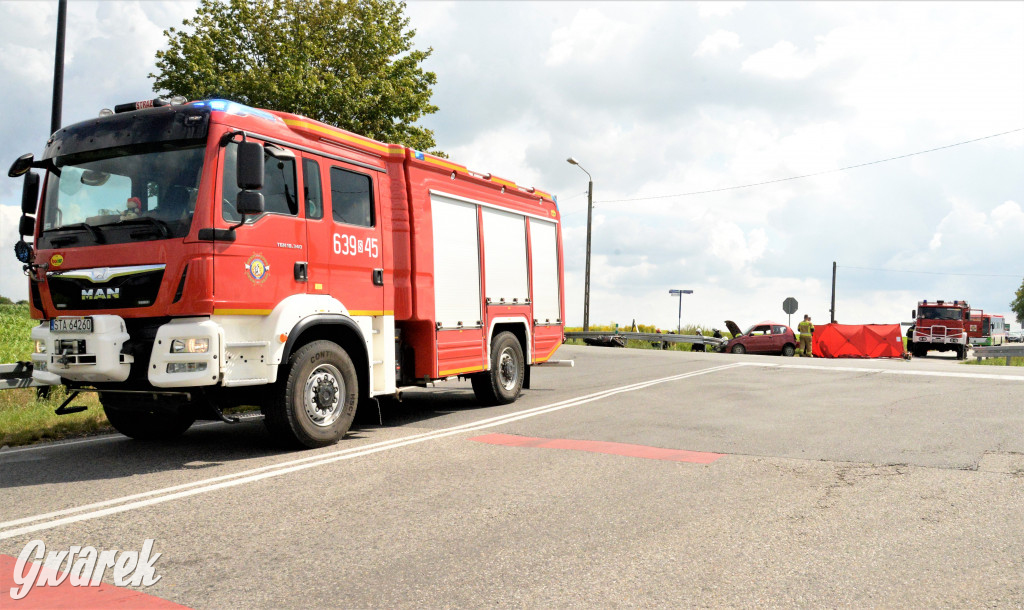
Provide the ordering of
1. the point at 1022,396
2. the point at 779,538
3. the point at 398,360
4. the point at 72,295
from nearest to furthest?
the point at 779,538, the point at 72,295, the point at 398,360, the point at 1022,396

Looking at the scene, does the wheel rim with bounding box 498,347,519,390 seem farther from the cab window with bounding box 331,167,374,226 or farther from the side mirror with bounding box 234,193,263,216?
the side mirror with bounding box 234,193,263,216

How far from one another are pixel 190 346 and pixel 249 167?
60.4 inches

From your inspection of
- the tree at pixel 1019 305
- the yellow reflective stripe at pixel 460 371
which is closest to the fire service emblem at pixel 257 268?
the yellow reflective stripe at pixel 460 371

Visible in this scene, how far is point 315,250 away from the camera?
750cm

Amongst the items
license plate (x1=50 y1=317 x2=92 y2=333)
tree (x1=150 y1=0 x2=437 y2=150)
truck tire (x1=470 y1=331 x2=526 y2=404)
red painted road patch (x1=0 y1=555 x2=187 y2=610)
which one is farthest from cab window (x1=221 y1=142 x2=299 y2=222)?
tree (x1=150 y1=0 x2=437 y2=150)

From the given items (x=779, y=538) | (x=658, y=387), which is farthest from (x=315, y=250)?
(x=658, y=387)

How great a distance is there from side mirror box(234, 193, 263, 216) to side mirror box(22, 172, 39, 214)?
2372mm

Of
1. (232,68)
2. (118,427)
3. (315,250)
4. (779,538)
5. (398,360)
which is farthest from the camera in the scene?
(232,68)

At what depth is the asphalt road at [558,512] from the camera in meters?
3.69

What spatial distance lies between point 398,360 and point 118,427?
9.60 feet

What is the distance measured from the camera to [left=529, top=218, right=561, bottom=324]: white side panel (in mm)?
12062

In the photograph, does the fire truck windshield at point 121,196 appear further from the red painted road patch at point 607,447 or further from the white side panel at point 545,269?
the white side panel at point 545,269

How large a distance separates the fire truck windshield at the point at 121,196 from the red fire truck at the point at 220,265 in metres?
0.01

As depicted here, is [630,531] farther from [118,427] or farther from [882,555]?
[118,427]
